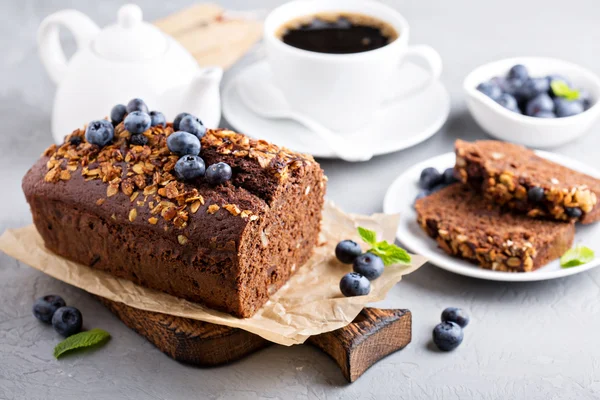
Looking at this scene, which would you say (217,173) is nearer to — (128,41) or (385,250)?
(385,250)

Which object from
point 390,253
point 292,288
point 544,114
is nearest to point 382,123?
point 544,114

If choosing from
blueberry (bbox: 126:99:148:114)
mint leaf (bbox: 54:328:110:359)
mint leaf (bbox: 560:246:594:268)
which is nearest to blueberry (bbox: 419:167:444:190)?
mint leaf (bbox: 560:246:594:268)

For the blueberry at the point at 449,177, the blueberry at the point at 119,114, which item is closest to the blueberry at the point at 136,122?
the blueberry at the point at 119,114

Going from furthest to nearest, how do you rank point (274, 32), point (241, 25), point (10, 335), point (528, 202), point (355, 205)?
point (241, 25) → point (274, 32) → point (355, 205) → point (528, 202) → point (10, 335)

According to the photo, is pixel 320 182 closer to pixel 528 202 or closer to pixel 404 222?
pixel 404 222

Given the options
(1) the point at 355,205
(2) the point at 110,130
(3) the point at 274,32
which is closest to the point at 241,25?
(3) the point at 274,32

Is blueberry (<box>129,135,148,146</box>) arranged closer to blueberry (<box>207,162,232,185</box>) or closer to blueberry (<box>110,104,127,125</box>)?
blueberry (<box>110,104,127,125</box>)

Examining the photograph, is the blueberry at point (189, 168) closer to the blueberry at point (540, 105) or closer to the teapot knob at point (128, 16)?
the teapot knob at point (128, 16)
